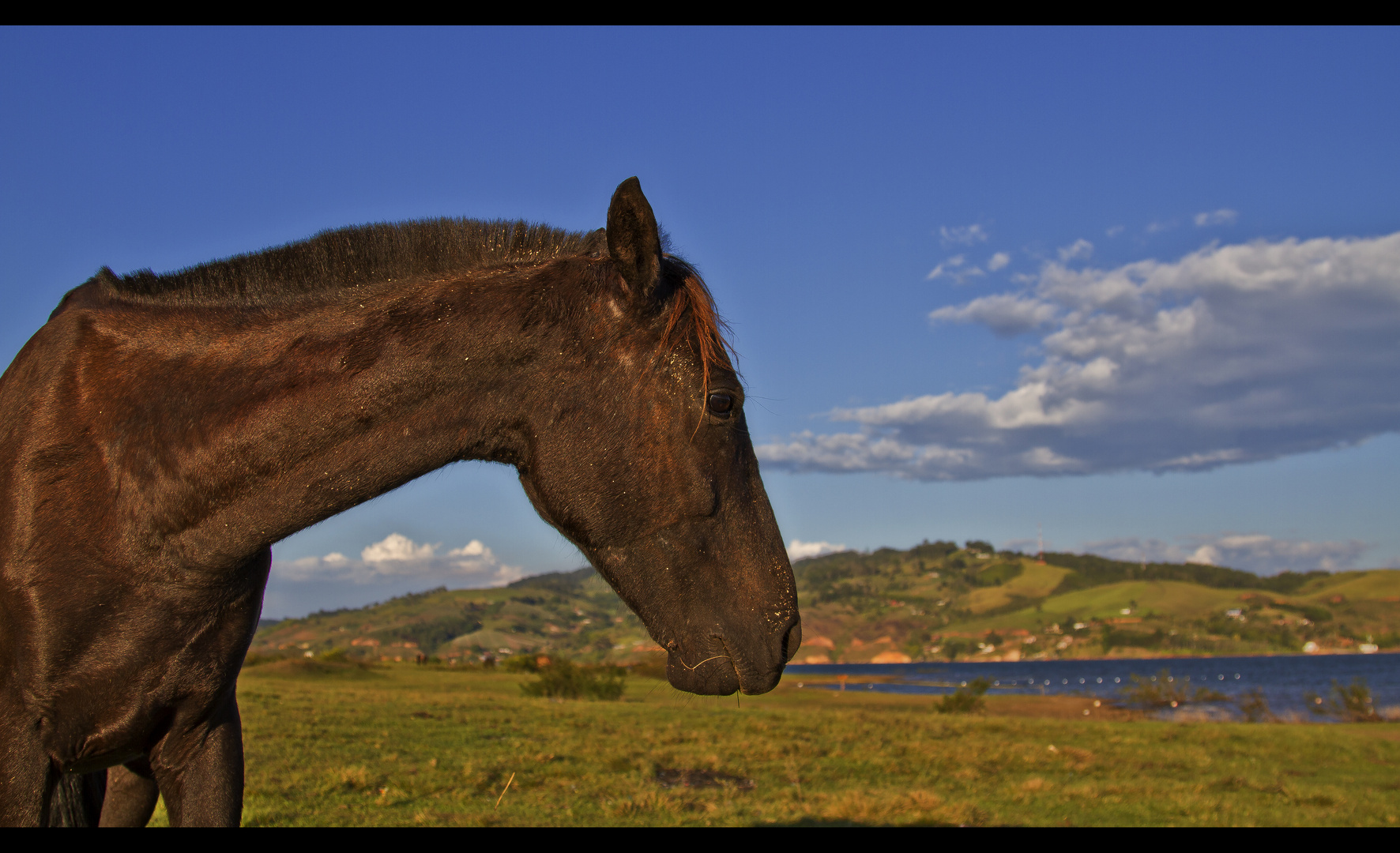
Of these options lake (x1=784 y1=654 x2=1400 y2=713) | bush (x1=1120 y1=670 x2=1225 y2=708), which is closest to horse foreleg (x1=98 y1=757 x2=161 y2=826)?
lake (x1=784 y1=654 x2=1400 y2=713)

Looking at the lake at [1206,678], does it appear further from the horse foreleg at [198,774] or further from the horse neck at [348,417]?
the horse neck at [348,417]

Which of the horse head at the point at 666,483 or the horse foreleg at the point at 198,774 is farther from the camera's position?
the horse foreleg at the point at 198,774

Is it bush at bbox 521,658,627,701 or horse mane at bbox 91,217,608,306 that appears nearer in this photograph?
horse mane at bbox 91,217,608,306

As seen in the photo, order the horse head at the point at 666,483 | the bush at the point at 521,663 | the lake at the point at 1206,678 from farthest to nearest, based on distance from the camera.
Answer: the lake at the point at 1206,678 < the bush at the point at 521,663 < the horse head at the point at 666,483

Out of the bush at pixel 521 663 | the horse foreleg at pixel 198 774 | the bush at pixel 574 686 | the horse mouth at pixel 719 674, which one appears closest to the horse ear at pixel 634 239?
the horse mouth at pixel 719 674

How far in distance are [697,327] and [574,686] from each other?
2972cm

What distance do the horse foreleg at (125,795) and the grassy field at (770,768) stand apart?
19.6 feet

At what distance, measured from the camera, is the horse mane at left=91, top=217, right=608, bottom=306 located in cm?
297

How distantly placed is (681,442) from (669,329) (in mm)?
374

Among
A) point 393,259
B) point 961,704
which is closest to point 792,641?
point 393,259

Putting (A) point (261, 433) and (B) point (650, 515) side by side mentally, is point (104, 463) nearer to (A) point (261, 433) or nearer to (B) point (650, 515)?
(A) point (261, 433)

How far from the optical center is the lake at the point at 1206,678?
61469 millimetres

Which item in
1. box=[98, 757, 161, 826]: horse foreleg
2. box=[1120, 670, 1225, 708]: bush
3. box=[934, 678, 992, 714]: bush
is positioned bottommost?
box=[1120, 670, 1225, 708]: bush

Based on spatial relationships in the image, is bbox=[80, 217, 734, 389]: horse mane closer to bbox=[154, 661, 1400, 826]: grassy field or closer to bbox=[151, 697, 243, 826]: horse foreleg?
bbox=[151, 697, 243, 826]: horse foreleg
